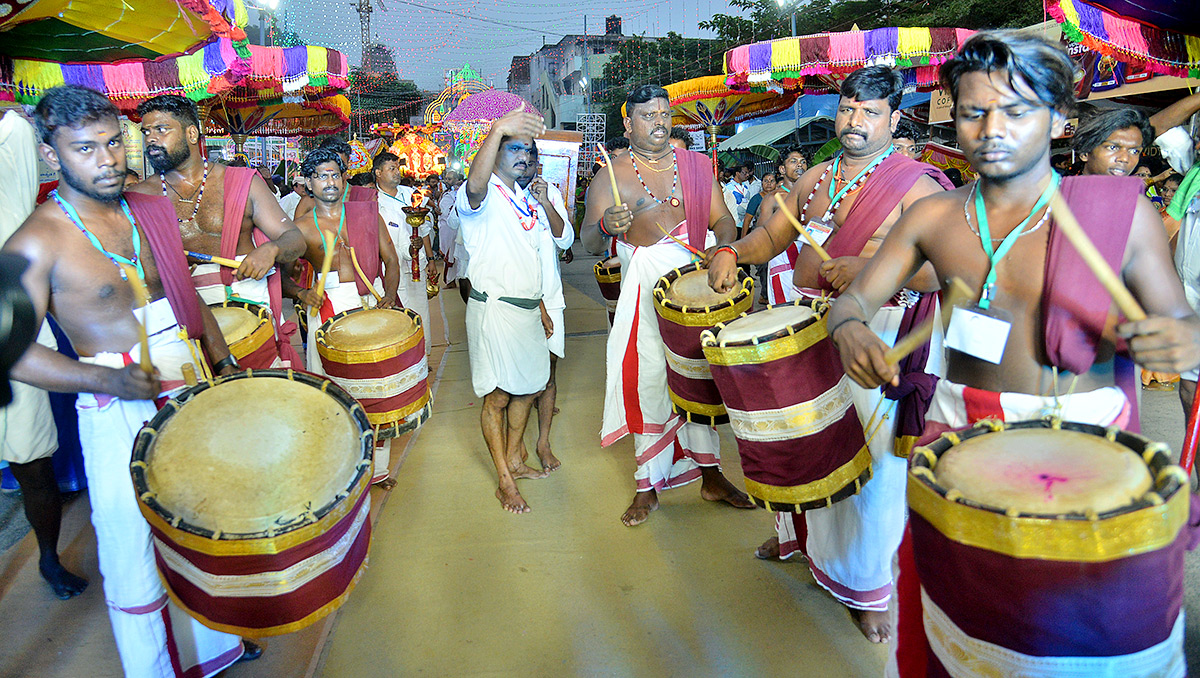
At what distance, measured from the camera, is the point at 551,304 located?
417 cm

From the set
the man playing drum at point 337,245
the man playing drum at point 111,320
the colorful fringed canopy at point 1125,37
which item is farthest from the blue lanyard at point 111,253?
the colorful fringed canopy at point 1125,37

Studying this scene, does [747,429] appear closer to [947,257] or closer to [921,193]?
[947,257]

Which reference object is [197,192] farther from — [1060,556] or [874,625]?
[1060,556]

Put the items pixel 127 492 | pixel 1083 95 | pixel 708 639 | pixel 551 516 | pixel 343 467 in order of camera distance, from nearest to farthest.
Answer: pixel 343 467, pixel 127 492, pixel 708 639, pixel 551 516, pixel 1083 95

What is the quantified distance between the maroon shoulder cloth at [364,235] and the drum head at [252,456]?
2.37 meters

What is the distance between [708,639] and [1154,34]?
16.1 feet

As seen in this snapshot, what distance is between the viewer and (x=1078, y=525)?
1139 millimetres

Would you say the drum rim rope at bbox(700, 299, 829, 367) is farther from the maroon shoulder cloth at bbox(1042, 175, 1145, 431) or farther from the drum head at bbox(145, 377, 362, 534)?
the drum head at bbox(145, 377, 362, 534)

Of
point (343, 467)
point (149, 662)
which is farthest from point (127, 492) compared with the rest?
point (343, 467)

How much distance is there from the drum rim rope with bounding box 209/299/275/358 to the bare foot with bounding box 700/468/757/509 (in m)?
2.23

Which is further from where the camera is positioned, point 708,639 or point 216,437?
point 708,639

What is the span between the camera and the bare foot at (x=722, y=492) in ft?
→ 12.1

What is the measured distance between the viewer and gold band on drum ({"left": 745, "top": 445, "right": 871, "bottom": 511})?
224 cm

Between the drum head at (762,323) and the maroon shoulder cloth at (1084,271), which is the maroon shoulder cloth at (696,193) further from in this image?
the maroon shoulder cloth at (1084,271)
